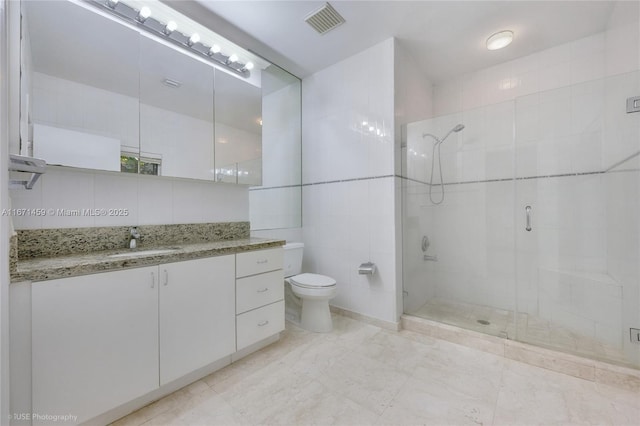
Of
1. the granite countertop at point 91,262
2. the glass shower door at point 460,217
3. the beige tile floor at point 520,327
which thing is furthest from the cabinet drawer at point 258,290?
the beige tile floor at point 520,327

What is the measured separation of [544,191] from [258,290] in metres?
2.60

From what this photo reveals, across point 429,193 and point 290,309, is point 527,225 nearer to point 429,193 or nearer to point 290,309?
point 429,193

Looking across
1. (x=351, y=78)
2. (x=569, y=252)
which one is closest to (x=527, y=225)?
(x=569, y=252)

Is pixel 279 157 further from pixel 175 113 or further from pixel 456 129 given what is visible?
pixel 456 129

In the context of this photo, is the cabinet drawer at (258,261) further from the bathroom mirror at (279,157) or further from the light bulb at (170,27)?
the light bulb at (170,27)

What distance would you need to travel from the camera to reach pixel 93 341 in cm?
121

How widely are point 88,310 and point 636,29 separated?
12.3ft

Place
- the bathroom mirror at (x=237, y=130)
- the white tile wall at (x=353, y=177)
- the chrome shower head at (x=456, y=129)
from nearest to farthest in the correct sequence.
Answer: the bathroom mirror at (x=237, y=130) < the white tile wall at (x=353, y=177) < the chrome shower head at (x=456, y=129)

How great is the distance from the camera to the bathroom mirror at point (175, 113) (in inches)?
71.1

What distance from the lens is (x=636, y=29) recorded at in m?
1.83

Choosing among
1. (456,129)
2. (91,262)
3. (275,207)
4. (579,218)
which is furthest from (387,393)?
(456,129)

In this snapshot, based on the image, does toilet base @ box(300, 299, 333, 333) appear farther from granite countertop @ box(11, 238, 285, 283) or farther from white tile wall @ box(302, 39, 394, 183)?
white tile wall @ box(302, 39, 394, 183)

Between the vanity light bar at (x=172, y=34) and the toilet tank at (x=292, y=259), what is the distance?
5.52 feet

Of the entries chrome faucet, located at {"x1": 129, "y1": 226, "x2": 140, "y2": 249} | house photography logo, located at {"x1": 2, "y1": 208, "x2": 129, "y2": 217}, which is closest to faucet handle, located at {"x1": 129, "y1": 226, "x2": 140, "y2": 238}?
chrome faucet, located at {"x1": 129, "y1": 226, "x2": 140, "y2": 249}
